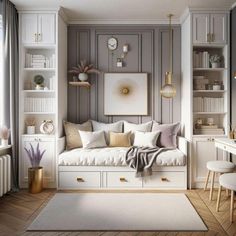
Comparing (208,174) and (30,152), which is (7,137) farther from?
(208,174)

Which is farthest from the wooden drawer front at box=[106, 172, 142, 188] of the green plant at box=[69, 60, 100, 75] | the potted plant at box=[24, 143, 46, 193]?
the green plant at box=[69, 60, 100, 75]

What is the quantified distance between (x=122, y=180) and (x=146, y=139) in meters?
0.78

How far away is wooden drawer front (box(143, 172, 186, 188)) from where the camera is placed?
13.1 ft

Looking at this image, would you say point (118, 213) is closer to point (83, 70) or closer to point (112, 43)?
point (83, 70)

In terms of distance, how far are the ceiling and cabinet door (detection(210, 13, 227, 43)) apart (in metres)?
0.16

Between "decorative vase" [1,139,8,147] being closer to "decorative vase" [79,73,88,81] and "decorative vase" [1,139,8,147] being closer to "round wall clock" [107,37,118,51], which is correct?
"decorative vase" [79,73,88,81]

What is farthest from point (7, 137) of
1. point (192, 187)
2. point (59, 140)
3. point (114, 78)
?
point (192, 187)

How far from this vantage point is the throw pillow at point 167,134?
437 centimetres

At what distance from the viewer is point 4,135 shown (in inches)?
145

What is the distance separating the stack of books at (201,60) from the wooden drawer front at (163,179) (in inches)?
69.7

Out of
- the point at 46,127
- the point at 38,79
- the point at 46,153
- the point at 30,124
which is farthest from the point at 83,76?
the point at 46,153

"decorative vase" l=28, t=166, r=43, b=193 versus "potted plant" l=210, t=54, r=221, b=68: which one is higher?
"potted plant" l=210, t=54, r=221, b=68

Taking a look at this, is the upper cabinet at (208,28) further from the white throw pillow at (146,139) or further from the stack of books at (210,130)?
the white throw pillow at (146,139)

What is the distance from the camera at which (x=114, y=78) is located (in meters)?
4.75
